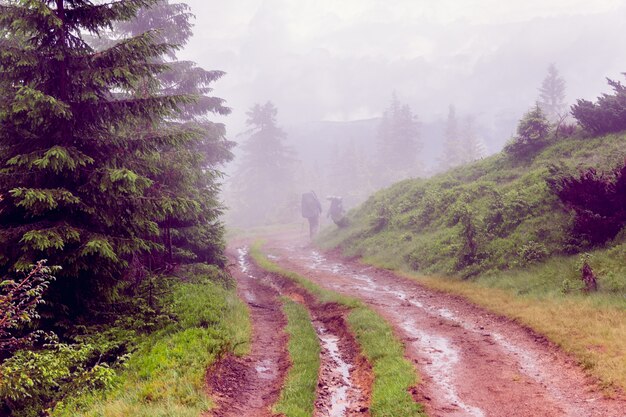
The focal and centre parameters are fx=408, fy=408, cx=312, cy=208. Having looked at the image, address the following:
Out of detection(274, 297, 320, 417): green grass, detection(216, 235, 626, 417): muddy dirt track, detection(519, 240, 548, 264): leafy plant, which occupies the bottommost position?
detection(274, 297, 320, 417): green grass

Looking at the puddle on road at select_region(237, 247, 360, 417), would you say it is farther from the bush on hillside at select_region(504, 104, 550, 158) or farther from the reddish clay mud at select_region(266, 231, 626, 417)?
the bush on hillside at select_region(504, 104, 550, 158)

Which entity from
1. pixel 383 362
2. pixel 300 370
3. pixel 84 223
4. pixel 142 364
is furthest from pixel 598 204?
pixel 84 223

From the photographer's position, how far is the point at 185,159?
16.5m

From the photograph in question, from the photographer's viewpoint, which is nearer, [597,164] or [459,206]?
[597,164]

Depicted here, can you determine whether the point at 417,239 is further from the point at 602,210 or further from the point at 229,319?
the point at 229,319


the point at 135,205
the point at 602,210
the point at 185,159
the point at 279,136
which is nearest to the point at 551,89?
the point at 279,136

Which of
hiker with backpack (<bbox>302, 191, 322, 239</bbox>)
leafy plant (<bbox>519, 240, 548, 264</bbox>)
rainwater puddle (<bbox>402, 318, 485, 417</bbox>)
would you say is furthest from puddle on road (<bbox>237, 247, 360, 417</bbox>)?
hiker with backpack (<bbox>302, 191, 322, 239</bbox>)

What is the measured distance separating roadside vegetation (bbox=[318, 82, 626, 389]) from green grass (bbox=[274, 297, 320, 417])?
5.80 metres

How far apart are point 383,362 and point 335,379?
122 cm

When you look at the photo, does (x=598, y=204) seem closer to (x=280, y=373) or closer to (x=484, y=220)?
(x=484, y=220)

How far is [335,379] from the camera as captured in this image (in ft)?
31.9

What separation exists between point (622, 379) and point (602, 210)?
9.53 m

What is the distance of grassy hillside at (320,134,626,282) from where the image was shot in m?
17.5

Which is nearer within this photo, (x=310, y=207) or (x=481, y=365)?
(x=481, y=365)
